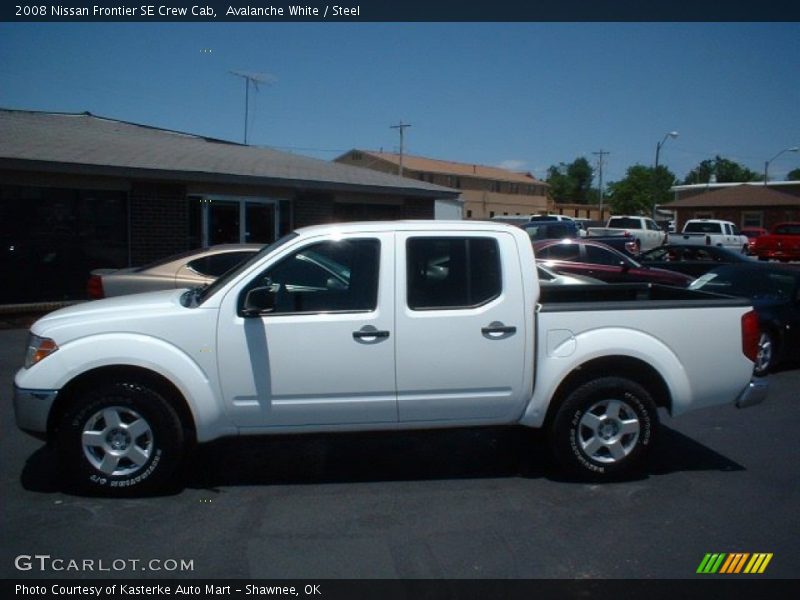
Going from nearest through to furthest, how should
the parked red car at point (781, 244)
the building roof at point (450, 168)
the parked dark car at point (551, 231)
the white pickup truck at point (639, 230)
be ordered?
the parked dark car at point (551, 231)
the parked red car at point (781, 244)
the white pickup truck at point (639, 230)
the building roof at point (450, 168)

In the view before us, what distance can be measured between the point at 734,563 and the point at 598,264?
1322cm

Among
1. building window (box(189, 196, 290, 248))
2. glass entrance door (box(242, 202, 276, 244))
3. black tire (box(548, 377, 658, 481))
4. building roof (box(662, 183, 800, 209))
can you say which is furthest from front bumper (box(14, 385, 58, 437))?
building roof (box(662, 183, 800, 209))

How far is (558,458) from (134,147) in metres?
14.1

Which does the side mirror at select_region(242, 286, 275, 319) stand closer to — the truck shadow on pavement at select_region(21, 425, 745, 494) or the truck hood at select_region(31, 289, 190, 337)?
the truck hood at select_region(31, 289, 190, 337)

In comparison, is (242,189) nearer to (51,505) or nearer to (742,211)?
(51,505)

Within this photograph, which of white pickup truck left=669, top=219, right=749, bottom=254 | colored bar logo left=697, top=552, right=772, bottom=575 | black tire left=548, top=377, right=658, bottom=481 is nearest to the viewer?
colored bar logo left=697, top=552, right=772, bottom=575

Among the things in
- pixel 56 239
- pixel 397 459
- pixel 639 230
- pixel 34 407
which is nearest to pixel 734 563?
pixel 397 459

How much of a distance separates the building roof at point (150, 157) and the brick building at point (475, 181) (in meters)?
38.8

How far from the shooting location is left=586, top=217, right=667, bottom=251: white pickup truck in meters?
36.0

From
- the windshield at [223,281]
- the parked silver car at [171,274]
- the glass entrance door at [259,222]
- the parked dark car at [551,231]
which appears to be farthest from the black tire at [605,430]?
the parked dark car at [551,231]

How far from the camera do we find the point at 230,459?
6.16 m

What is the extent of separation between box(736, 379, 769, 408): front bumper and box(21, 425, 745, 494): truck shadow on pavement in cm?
60

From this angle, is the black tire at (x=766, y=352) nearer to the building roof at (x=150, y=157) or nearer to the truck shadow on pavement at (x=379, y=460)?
the truck shadow on pavement at (x=379, y=460)

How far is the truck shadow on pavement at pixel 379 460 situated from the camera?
5691 millimetres
